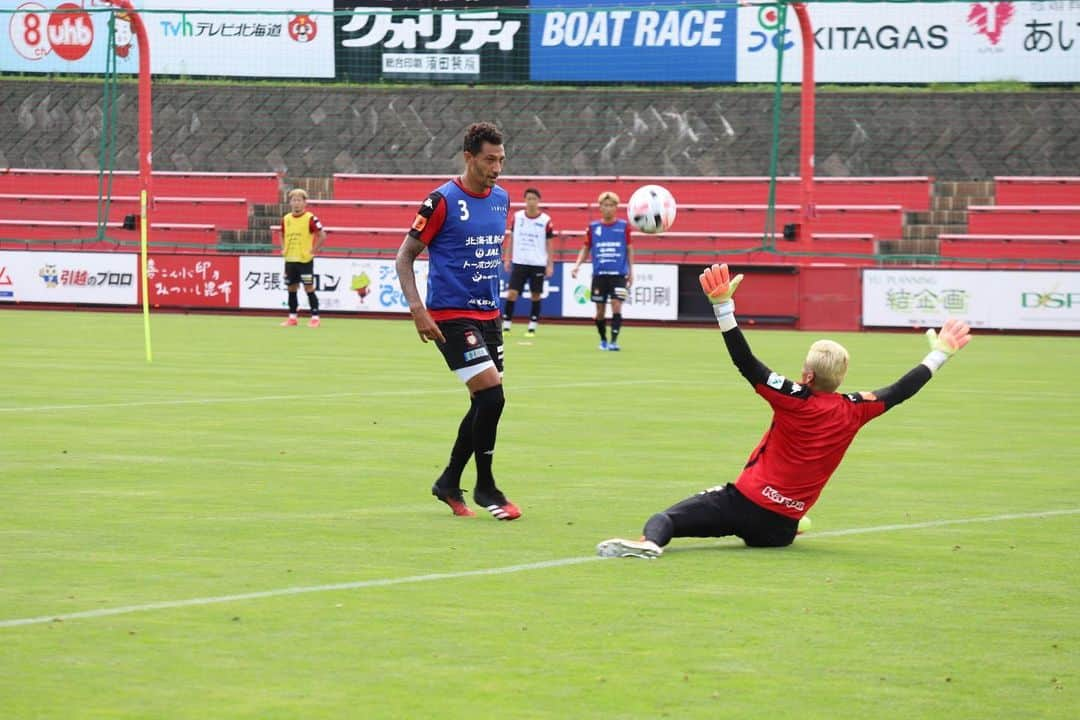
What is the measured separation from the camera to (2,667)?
630 centimetres

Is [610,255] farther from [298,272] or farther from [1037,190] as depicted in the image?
[1037,190]

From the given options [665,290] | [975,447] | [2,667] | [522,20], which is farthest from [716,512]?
[522,20]

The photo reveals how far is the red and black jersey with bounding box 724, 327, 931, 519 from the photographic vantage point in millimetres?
8742

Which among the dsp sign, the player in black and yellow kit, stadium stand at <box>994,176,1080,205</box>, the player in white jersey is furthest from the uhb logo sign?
stadium stand at <box>994,176,1080,205</box>

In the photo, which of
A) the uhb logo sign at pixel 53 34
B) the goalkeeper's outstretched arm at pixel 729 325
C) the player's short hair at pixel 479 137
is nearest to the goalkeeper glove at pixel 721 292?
the goalkeeper's outstretched arm at pixel 729 325

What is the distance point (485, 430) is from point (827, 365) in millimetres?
2260

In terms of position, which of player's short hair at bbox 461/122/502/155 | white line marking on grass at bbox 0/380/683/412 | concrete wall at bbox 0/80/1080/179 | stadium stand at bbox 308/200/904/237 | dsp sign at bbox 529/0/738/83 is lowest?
white line marking on grass at bbox 0/380/683/412

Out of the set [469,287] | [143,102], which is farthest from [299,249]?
[469,287]

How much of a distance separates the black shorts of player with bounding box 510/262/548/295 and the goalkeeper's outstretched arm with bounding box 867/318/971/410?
19.9 m

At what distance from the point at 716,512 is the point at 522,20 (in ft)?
107

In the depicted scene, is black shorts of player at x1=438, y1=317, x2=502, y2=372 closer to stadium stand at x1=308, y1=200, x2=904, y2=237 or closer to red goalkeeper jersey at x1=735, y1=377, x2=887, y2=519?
red goalkeeper jersey at x1=735, y1=377, x2=887, y2=519

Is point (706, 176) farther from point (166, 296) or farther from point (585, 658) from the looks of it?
point (585, 658)

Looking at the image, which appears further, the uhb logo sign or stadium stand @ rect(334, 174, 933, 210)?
the uhb logo sign

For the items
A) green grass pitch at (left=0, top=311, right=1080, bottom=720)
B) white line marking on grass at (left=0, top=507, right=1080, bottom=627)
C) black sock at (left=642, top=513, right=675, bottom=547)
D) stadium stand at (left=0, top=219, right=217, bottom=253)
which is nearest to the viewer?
green grass pitch at (left=0, top=311, right=1080, bottom=720)
